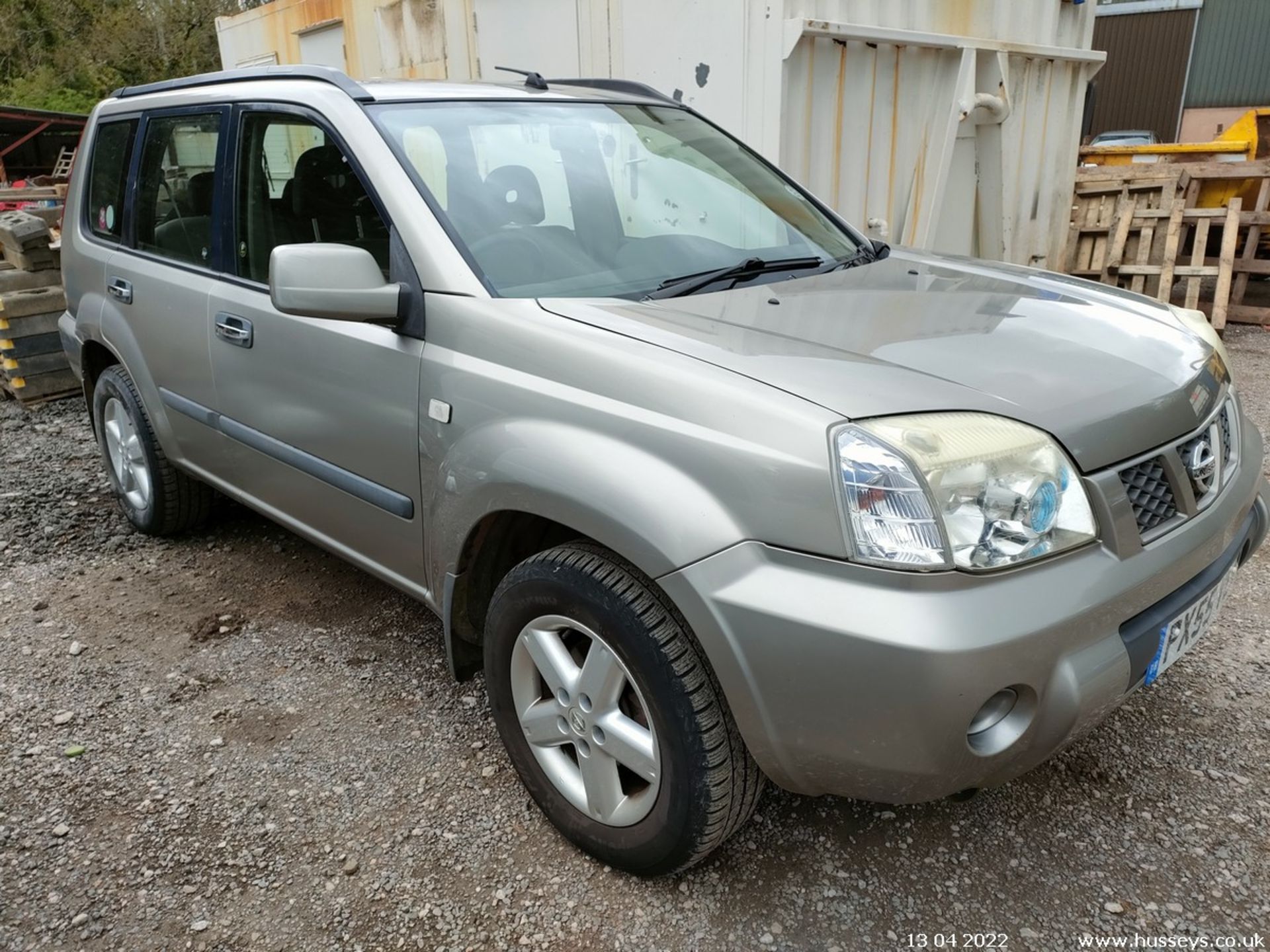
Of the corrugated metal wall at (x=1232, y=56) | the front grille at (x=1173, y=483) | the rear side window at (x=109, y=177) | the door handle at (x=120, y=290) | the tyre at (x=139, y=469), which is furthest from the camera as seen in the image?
the corrugated metal wall at (x=1232, y=56)

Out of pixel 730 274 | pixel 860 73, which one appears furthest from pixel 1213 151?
pixel 730 274

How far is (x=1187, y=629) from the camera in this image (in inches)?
75.1

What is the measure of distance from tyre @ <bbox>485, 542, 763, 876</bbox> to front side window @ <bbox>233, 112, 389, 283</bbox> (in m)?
1.00

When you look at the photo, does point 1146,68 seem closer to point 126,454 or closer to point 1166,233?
point 1166,233

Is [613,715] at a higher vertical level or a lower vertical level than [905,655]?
lower

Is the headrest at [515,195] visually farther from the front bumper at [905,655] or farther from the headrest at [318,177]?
the front bumper at [905,655]

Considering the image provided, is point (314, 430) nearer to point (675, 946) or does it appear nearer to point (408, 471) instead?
point (408, 471)

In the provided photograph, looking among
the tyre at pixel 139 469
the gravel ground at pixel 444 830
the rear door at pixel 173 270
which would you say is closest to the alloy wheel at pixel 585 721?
the gravel ground at pixel 444 830

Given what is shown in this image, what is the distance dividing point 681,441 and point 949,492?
0.47 meters

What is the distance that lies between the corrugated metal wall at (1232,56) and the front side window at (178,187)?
999 inches

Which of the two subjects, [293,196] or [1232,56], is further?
[1232,56]

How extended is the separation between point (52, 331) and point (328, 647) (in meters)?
4.28

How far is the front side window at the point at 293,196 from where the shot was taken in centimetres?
250

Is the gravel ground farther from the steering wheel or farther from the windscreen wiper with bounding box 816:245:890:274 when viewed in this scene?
the windscreen wiper with bounding box 816:245:890:274
